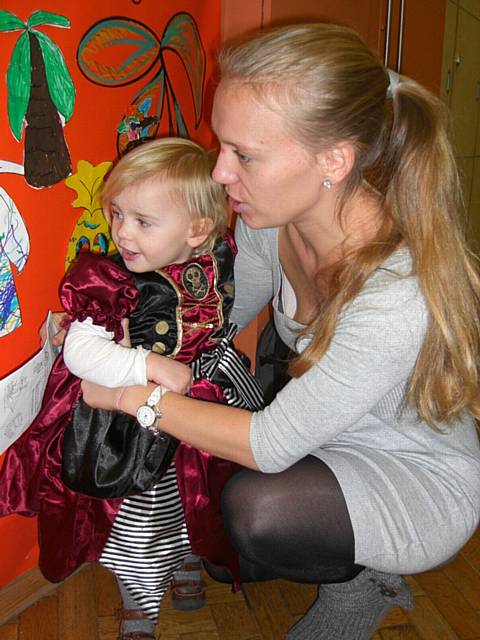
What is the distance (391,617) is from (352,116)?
1010 millimetres

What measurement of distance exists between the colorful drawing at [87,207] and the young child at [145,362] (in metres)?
0.07

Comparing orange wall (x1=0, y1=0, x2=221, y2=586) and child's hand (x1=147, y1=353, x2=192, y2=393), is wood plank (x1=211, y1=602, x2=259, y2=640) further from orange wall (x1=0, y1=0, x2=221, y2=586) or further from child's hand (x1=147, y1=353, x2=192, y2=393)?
child's hand (x1=147, y1=353, x2=192, y2=393)

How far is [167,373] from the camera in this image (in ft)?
3.93

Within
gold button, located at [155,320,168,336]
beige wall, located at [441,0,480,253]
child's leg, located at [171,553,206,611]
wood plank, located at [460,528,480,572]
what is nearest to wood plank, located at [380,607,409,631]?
wood plank, located at [460,528,480,572]

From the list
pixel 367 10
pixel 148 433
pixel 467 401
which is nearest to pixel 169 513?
pixel 148 433

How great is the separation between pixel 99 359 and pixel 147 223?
0.80 ft

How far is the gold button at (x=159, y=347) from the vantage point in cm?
127

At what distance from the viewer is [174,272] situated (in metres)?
1.30

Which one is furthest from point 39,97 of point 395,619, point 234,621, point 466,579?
point 466,579

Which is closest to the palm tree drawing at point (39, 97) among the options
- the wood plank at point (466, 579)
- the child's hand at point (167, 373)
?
the child's hand at point (167, 373)

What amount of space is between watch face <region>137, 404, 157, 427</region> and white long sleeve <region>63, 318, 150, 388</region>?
1.7 inches

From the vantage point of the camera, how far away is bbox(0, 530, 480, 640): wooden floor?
1.44m

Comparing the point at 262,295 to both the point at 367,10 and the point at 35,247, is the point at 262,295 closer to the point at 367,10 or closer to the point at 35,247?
the point at 35,247

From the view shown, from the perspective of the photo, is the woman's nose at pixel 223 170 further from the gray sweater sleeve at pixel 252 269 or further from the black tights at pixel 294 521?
the black tights at pixel 294 521
